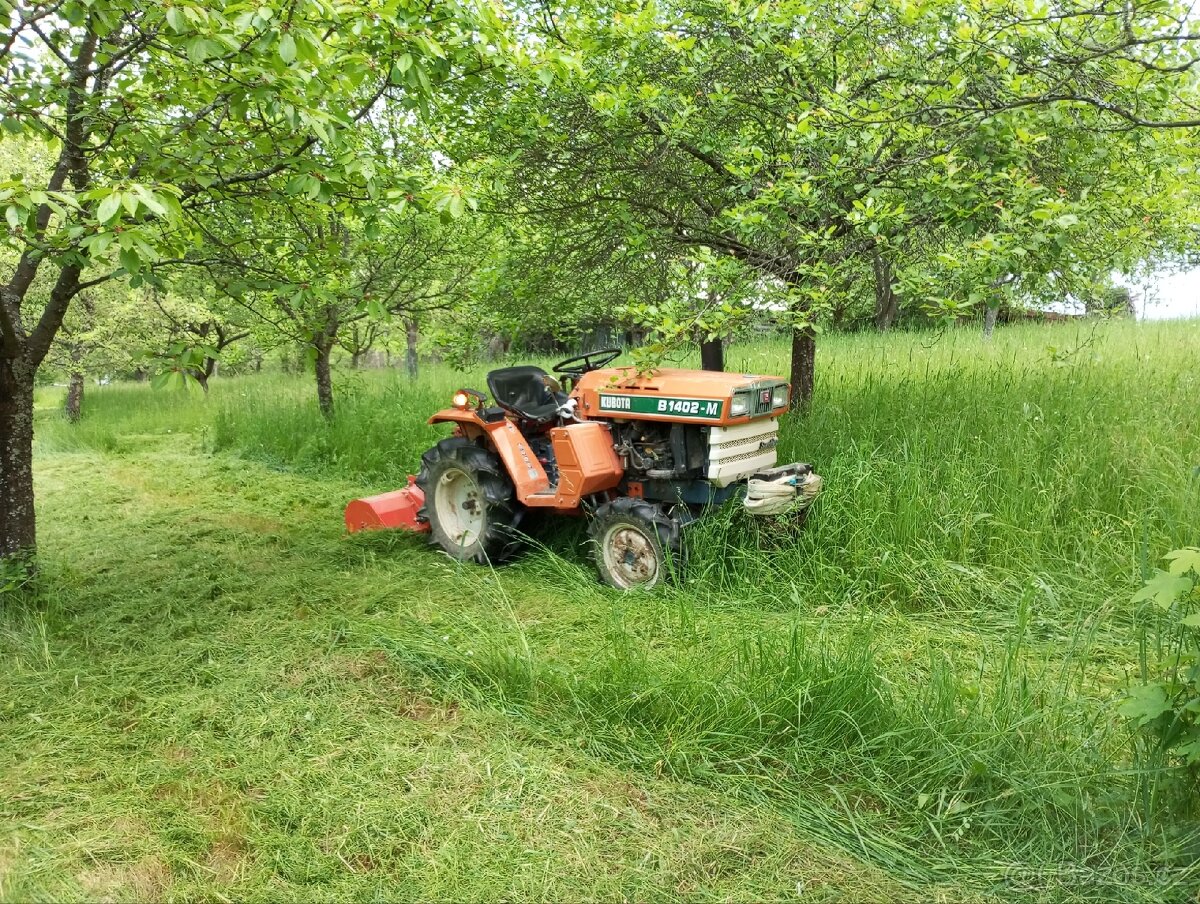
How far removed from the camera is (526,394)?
5.35 m

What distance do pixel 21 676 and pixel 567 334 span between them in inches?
203

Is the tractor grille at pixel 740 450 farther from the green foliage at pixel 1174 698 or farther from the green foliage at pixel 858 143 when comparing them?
the green foliage at pixel 1174 698

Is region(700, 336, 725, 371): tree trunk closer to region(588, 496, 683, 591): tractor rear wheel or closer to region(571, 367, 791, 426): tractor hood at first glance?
region(571, 367, 791, 426): tractor hood

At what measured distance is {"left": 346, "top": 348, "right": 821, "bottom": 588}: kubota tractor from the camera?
4363mm

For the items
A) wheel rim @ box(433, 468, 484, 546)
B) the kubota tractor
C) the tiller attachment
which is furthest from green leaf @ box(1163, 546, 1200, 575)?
the tiller attachment

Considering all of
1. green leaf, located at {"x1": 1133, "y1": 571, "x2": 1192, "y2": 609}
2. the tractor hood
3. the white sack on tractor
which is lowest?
the white sack on tractor

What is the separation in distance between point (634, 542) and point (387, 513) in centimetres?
198

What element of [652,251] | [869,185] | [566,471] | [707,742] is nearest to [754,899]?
[707,742]

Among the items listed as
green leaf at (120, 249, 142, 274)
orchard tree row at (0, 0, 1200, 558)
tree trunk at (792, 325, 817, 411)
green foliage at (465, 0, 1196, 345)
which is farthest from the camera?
tree trunk at (792, 325, 817, 411)

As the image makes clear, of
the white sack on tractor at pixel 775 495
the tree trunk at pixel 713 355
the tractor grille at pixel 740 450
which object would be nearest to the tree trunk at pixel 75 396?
the tree trunk at pixel 713 355

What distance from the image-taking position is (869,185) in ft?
14.3

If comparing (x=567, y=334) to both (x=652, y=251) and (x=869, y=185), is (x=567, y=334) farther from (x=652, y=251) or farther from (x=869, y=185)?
(x=869, y=185)

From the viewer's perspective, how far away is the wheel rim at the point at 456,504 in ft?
17.9

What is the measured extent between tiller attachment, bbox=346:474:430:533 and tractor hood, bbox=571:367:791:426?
61.5 inches
